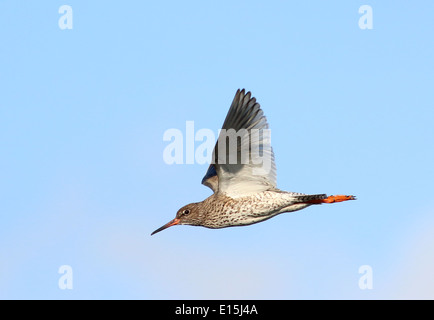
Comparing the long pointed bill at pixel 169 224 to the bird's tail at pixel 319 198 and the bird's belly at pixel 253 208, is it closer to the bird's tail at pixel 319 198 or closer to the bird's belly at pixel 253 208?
the bird's belly at pixel 253 208

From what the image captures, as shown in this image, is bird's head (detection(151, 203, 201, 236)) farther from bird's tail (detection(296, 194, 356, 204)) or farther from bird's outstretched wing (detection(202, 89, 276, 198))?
bird's tail (detection(296, 194, 356, 204))

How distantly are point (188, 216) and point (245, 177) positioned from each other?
170 centimetres

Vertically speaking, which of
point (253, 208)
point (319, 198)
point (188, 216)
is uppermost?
point (319, 198)

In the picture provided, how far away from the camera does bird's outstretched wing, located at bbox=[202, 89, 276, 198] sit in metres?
15.2

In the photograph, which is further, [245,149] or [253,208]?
[253,208]

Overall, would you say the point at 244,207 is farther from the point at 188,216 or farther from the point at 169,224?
the point at 169,224

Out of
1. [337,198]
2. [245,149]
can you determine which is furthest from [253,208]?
[337,198]

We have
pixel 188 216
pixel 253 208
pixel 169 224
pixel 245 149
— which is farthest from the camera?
pixel 169 224

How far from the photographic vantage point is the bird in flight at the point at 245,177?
15.2 meters

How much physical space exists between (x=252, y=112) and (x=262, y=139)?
0.56m

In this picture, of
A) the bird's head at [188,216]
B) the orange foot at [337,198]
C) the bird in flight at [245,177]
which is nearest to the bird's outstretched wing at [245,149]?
the bird in flight at [245,177]

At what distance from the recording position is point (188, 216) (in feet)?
54.0

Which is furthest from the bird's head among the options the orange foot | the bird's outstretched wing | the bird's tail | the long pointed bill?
the orange foot
